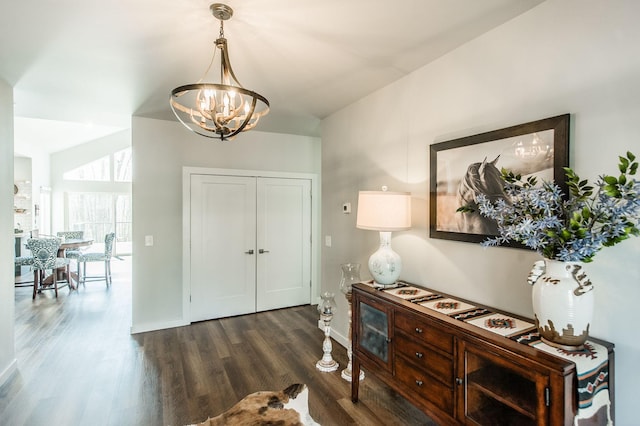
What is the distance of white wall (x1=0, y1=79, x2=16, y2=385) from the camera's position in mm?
2727

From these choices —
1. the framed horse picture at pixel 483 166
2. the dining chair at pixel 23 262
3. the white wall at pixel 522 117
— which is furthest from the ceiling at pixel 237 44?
the dining chair at pixel 23 262

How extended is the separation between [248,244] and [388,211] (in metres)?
2.69

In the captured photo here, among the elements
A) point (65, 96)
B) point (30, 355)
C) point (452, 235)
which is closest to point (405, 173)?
point (452, 235)

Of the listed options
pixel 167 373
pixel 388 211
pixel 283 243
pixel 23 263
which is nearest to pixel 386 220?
pixel 388 211

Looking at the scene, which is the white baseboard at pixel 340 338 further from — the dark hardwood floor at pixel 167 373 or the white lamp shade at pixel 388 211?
the white lamp shade at pixel 388 211

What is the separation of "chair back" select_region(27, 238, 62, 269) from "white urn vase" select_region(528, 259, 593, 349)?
656cm

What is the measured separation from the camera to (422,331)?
1838 mm

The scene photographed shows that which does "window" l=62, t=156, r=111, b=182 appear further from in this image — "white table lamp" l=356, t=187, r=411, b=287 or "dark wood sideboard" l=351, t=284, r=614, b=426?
"dark wood sideboard" l=351, t=284, r=614, b=426

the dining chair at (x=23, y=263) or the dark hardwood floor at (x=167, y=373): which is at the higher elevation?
the dining chair at (x=23, y=263)

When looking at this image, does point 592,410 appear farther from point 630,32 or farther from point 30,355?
point 30,355

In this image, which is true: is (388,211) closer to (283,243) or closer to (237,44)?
(237,44)

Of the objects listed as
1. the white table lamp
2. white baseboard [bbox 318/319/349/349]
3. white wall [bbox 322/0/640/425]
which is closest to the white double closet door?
white baseboard [bbox 318/319/349/349]

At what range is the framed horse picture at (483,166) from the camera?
5.40 ft

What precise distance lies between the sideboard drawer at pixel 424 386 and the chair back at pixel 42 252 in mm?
5828
